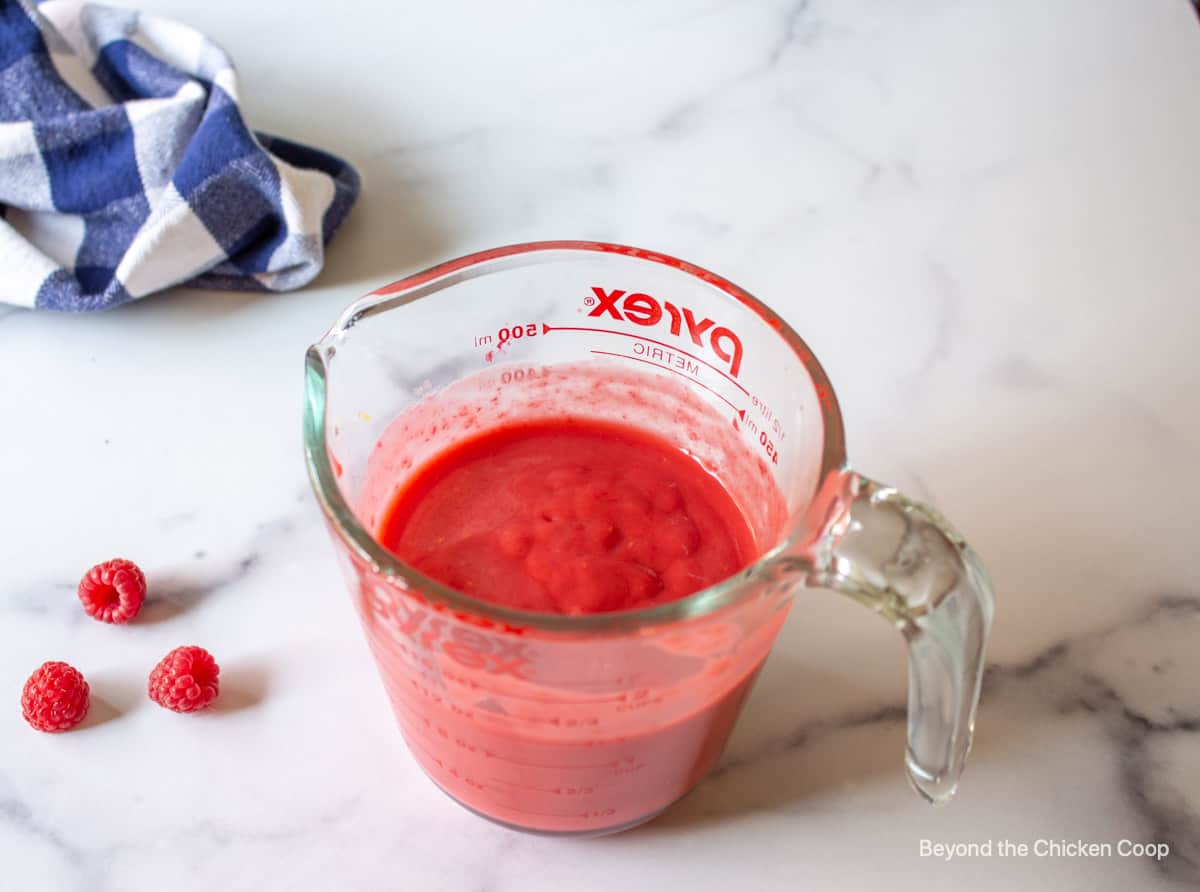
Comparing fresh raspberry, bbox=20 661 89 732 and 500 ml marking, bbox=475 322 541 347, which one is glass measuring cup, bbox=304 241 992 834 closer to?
500 ml marking, bbox=475 322 541 347

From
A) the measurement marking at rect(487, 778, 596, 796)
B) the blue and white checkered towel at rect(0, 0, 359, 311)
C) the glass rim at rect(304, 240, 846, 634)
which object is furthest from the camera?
the blue and white checkered towel at rect(0, 0, 359, 311)

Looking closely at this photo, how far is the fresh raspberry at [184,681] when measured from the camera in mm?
958

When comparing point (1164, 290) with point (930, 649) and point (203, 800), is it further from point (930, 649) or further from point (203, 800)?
point (203, 800)

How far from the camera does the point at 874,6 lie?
5.43ft

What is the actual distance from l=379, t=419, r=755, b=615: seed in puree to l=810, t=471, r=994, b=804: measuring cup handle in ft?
0.53

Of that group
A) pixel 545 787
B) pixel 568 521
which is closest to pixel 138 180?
pixel 568 521

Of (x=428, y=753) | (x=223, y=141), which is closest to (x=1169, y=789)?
(x=428, y=753)

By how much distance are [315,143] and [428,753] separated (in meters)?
0.85

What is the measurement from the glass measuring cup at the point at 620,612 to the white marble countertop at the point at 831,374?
13 centimetres

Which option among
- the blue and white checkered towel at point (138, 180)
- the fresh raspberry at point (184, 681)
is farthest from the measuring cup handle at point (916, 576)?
the blue and white checkered towel at point (138, 180)

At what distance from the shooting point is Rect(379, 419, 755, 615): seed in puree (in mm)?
863

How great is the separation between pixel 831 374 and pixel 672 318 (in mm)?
352

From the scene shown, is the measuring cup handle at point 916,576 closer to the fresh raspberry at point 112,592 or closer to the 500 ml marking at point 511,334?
the 500 ml marking at point 511,334

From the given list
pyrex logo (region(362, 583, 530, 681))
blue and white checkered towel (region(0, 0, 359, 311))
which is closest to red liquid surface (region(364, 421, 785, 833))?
pyrex logo (region(362, 583, 530, 681))
